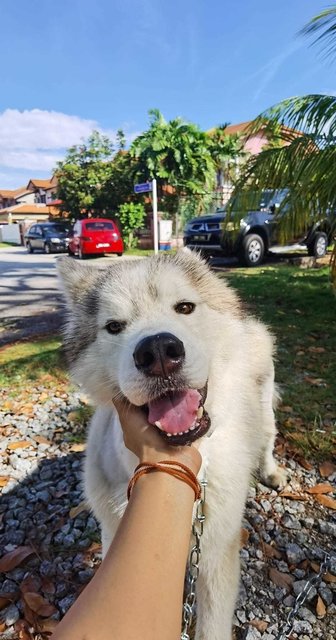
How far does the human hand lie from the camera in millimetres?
1319

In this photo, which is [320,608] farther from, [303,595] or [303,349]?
[303,349]

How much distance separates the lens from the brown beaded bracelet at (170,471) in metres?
1.24

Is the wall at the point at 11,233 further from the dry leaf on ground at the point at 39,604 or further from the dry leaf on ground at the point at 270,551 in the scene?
the dry leaf on ground at the point at 270,551

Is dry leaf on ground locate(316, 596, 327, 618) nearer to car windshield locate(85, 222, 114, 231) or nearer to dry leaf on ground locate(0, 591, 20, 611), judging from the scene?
dry leaf on ground locate(0, 591, 20, 611)

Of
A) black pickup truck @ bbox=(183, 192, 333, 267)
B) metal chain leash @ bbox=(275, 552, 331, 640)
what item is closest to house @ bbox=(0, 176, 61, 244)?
black pickup truck @ bbox=(183, 192, 333, 267)

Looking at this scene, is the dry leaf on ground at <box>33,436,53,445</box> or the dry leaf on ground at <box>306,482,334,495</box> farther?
the dry leaf on ground at <box>33,436,53,445</box>

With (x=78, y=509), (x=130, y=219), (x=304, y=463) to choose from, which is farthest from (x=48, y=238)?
(x=304, y=463)

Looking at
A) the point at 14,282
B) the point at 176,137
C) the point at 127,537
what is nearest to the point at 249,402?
the point at 127,537

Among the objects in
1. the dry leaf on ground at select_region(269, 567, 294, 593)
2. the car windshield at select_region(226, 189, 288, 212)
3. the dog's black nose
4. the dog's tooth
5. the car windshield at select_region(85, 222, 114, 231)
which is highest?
the car windshield at select_region(226, 189, 288, 212)

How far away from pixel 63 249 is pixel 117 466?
24.1 metres

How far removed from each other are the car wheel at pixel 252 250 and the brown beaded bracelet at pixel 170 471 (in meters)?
11.2

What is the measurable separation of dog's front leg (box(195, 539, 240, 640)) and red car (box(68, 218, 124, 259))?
1807cm

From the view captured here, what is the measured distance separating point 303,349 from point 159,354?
432cm

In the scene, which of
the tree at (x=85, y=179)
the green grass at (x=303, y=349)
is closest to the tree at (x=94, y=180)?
the tree at (x=85, y=179)
